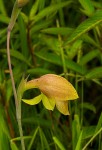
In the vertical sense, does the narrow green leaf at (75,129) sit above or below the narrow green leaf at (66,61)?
below


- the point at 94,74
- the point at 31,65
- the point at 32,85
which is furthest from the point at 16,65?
the point at 32,85

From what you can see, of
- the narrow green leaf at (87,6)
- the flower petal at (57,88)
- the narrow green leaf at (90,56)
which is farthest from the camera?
the narrow green leaf at (90,56)

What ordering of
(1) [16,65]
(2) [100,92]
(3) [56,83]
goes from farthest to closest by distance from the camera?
(2) [100,92], (1) [16,65], (3) [56,83]

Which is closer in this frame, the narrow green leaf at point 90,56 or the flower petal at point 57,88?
the flower petal at point 57,88

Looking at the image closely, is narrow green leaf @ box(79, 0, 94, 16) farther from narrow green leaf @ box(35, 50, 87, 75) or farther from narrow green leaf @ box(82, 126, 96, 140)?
narrow green leaf @ box(82, 126, 96, 140)

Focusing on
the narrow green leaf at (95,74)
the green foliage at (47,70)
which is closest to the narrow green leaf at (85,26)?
the green foliage at (47,70)

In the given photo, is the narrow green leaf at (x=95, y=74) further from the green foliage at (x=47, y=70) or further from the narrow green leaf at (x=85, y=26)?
the narrow green leaf at (x=85, y=26)

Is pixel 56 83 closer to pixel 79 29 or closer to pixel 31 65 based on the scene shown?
pixel 79 29

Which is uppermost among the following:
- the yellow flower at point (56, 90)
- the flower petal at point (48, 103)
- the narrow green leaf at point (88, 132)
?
the yellow flower at point (56, 90)
